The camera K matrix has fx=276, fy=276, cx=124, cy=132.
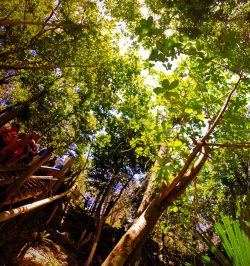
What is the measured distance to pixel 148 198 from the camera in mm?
9148

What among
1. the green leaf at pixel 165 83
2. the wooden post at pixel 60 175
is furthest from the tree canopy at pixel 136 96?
the wooden post at pixel 60 175

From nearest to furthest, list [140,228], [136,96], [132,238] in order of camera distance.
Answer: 1. [132,238]
2. [140,228]
3. [136,96]

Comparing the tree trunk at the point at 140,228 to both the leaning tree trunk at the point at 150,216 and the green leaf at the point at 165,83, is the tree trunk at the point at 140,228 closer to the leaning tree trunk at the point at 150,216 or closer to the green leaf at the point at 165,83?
the leaning tree trunk at the point at 150,216

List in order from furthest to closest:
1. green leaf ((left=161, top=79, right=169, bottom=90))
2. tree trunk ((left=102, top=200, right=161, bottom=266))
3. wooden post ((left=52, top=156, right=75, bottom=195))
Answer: wooden post ((left=52, top=156, right=75, bottom=195))
tree trunk ((left=102, top=200, right=161, bottom=266))
green leaf ((left=161, top=79, right=169, bottom=90))

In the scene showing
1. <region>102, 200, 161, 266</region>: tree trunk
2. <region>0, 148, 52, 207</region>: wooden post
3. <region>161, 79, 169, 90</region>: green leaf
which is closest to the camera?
<region>161, 79, 169, 90</region>: green leaf

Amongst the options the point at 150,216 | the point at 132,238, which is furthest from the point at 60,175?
the point at 132,238

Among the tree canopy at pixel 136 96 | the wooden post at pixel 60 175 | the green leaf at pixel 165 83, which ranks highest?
the tree canopy at pixel 136 96

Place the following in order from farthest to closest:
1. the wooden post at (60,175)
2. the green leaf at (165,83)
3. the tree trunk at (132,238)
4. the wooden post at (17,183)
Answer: the wooden post at (60,175), the wooden post at (17,183), the tree trunk at (132,238), the green leaf at (165,83)

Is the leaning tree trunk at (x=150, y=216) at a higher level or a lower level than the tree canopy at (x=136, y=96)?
lower

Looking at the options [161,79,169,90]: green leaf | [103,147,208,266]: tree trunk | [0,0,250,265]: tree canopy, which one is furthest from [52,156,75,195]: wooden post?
[161,79,169,90]: green leaf

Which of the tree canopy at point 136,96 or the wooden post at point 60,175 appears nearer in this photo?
the tree canopy at point 136,96

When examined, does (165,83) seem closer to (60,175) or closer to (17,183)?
(17,183)

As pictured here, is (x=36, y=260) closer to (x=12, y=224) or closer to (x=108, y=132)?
(x=12, y=224)

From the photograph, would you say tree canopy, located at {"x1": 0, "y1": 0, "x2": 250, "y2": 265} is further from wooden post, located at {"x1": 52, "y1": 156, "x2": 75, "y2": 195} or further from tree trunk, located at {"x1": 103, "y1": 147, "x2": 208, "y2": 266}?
wooden post, located at {"x1": 52, "y1": 156, "x2": 75, "y2": 195}
